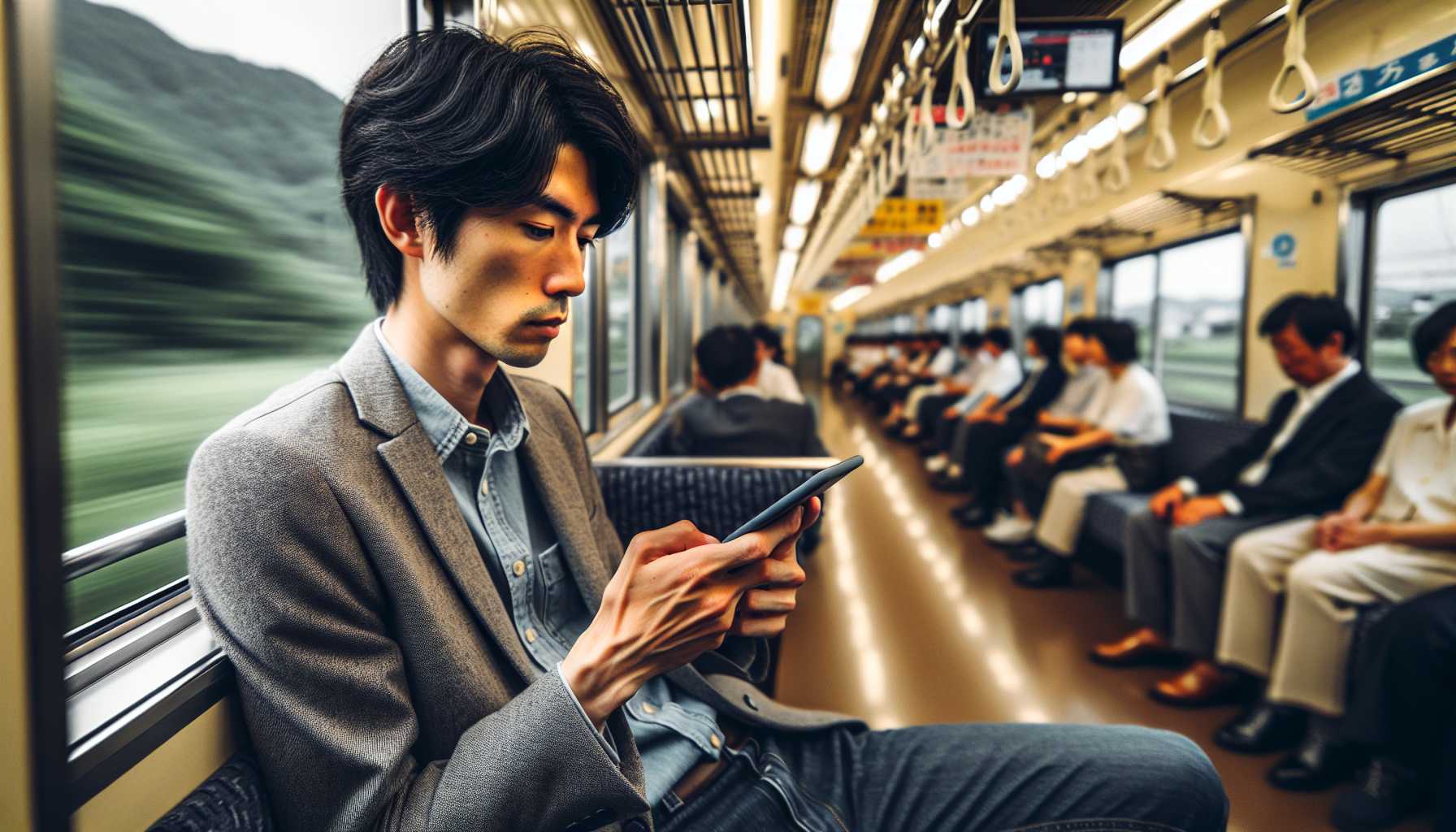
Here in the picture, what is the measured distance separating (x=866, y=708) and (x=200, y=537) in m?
2.27

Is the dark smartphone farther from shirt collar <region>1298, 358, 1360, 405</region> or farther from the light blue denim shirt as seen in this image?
shirt collar <region>1298, 358, 1360, 405</region>

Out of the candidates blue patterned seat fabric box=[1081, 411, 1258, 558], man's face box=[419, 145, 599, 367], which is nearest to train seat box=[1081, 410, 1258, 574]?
blue patterned seat fabric box=[1081, 411, 1258, 558]

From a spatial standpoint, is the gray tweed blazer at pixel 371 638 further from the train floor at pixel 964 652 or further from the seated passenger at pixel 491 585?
the train floor at pixel 964 652

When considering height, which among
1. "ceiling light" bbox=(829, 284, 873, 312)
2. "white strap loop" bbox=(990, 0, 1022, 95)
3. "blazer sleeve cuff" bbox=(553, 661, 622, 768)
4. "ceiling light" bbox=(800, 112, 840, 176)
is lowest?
"blazer sleeve cuff" bbox=(553, 661, 622, 768)

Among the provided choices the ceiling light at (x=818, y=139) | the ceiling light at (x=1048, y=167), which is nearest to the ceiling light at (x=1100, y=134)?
the ceiling light at (x=1048, y=167)

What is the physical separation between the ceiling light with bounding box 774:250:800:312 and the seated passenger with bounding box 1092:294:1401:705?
6711 millimetres

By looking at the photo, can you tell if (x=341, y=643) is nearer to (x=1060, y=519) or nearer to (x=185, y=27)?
(x=185, y=27)

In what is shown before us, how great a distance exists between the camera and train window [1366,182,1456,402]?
7.50ft

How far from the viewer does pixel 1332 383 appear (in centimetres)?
262

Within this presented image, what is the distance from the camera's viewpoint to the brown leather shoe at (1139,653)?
2875mm

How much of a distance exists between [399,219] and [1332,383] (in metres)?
3.08

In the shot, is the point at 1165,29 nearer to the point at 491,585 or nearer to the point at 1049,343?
the point at 491,585

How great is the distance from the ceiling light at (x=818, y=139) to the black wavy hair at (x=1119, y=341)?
1852mm

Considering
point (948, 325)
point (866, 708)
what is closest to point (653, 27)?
point (866, 708)
